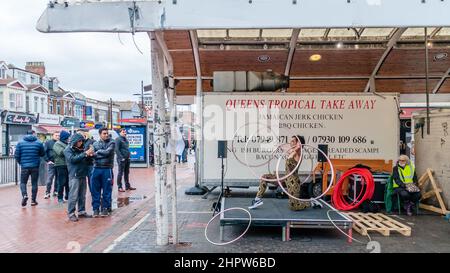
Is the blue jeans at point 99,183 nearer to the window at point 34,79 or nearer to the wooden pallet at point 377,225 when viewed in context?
the wooden pallet at point 377,225

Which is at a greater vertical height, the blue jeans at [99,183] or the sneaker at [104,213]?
the blue jeans at [99,183]

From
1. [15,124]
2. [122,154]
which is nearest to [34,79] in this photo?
[15,124]

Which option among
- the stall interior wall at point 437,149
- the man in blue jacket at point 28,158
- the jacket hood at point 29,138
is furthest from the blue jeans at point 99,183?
the stall interior wall at point 437,149

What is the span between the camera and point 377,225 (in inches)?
289

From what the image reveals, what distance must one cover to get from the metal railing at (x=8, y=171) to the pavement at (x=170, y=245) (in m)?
5.05

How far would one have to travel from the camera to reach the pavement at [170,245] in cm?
616

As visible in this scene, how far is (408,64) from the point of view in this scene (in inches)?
450

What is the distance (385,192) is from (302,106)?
309cm

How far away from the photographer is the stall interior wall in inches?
360

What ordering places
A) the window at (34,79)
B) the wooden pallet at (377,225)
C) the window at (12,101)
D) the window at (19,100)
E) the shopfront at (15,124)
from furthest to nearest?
the window at (34,79) < the window at (19,100) < the window at (12,101) < the shopfront at (15,124) < the wooden pallet at (377,225)

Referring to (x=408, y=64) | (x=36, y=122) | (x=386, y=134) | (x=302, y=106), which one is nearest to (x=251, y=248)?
(x=302, y=106)

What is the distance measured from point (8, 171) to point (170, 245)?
34.5 feet
